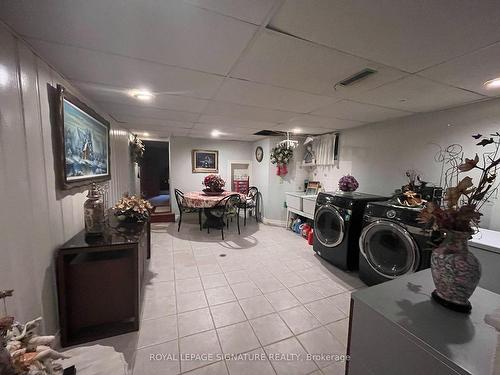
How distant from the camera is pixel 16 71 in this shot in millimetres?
1186

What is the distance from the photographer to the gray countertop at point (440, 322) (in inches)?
27.5

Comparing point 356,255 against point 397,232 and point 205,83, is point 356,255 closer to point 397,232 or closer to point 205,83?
point 397,232

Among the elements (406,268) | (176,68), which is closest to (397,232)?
(406,268)

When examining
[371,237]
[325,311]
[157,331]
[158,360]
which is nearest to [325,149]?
[371,237]

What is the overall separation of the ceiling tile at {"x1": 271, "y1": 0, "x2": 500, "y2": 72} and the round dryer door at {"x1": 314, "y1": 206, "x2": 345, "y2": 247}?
75.2 inches

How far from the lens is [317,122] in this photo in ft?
10.6

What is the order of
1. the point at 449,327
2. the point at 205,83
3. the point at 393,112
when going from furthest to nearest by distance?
the point at 393,112, the point at 205,83, the point at 449,327

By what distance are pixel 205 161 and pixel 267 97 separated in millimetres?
3595

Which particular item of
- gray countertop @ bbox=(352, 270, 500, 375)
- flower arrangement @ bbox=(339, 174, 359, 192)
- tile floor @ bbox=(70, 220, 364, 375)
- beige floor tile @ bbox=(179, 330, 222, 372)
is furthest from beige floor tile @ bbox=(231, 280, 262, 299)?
flower arrangement @ bbox=(339, 174, 359, 192)

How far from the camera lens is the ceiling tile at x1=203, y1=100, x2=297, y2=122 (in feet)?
8.16

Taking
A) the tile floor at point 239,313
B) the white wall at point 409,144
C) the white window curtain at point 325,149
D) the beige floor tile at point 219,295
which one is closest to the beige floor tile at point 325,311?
the tile floor at point 239,313

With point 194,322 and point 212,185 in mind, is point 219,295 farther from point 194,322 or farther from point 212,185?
point 212,185

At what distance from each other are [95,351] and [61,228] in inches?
42.1

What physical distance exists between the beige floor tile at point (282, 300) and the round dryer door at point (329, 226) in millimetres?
1002
